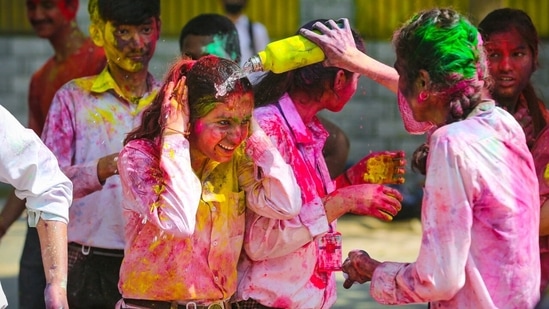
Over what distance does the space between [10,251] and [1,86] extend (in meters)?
2.54

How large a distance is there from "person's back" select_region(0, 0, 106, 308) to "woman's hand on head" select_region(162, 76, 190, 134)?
146 centimetres

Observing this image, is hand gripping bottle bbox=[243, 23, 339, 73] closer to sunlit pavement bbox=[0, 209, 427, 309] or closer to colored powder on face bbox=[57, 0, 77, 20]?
colored powder on face bbox=[57, 0, 77, 20]

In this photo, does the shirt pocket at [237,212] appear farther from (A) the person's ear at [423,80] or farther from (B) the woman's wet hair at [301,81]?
(A) the person's ear at [423,80]

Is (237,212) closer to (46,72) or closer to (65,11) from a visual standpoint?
(46,72)

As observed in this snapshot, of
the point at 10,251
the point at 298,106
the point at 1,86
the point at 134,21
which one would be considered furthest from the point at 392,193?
the point at 1,86

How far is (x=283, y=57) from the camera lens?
4410mm

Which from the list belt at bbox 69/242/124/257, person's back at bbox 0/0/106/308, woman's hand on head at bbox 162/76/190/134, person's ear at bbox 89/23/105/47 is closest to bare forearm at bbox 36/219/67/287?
woman's hand on head at bbox 162/76/190/134

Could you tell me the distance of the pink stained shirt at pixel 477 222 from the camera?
368cm

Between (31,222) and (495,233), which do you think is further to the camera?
(31,222)

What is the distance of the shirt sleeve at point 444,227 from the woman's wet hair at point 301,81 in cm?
94

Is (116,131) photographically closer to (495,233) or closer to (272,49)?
(272,49)

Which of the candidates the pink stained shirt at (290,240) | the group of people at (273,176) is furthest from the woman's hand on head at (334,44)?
the pink stained shirt at (290,240)

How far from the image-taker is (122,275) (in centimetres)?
434

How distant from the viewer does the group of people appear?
374 cm
